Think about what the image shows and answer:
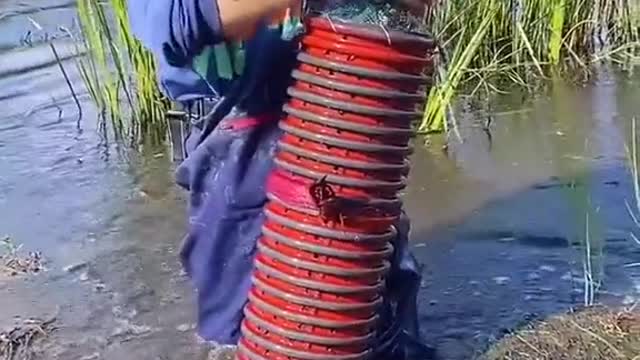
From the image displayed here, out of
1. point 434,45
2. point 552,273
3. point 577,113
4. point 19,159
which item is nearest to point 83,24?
point 19,159

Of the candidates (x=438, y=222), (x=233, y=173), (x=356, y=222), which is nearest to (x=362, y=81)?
(x=356, y=222)

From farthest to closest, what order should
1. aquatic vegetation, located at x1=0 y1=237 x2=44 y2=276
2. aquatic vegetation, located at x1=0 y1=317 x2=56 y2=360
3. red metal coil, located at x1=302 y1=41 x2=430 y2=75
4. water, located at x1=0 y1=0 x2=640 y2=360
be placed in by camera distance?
aquatic vegetation, located at x1=0 y1=237 x2=44 y2=276 → water, located at x1=0 y1=0 x2=640 y2=360 → aquatic vegetation, located at x1=0 y1=317 x2=56 y2=360 → red metal coil, located at x1=302 y1=41 x2=430 y2=75

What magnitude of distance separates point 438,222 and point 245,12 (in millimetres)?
2084

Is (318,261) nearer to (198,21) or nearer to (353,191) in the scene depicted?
(353,191)

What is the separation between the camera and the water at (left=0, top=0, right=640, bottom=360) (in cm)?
345

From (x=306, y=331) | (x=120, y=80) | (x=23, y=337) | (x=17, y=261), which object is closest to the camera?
(x=306, y=331)

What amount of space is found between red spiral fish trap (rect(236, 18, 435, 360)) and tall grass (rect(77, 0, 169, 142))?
3.03m

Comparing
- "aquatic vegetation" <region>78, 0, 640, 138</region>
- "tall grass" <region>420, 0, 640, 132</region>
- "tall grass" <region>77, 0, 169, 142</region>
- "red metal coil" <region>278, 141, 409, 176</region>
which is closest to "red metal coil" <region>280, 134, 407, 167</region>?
"red metal coil" <region>278, 141, 409, 176</region>

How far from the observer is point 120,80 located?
5414mm

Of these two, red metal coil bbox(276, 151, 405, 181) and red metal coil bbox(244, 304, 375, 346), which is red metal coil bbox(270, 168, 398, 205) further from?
red metal coil bbox(244, 304, 375, 346)

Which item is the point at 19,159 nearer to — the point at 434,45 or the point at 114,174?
the point at 114,174

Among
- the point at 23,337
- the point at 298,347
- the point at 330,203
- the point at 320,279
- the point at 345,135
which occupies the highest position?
the point at 345,135

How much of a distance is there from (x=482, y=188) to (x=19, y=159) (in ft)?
6.29

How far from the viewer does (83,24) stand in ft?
17.8
